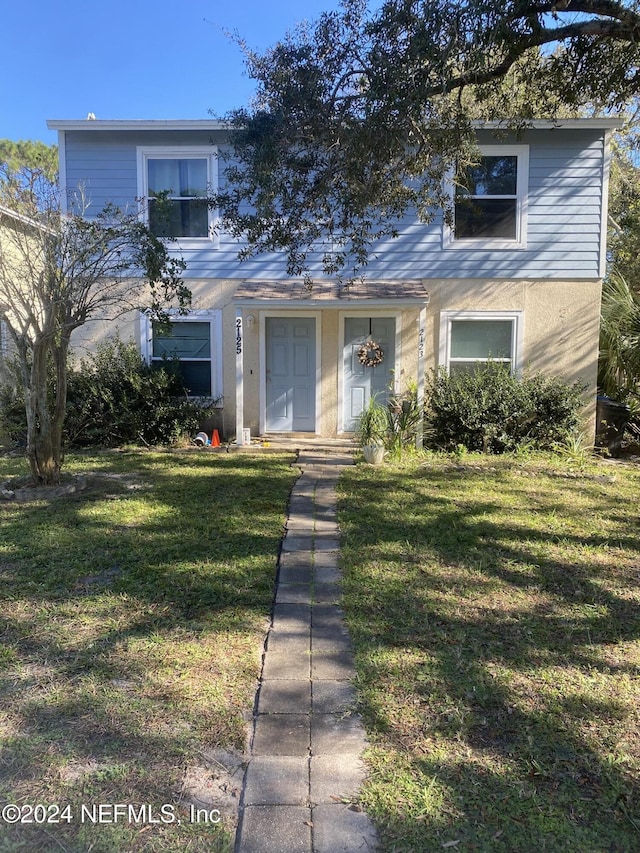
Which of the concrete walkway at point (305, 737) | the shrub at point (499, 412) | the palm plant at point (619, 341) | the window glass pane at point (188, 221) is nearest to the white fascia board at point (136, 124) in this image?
the window glass pane at point (188, 221)

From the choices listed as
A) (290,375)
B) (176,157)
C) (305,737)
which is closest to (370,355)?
(290,375)

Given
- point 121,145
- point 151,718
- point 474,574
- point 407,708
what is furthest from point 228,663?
point 121,145

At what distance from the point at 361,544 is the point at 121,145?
331 inches

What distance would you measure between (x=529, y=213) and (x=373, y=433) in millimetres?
4886

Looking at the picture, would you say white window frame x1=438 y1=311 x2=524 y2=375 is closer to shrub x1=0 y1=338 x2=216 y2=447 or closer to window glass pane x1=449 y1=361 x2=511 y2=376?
window glass pane x1=449 y1=361 x2=511 y2=376

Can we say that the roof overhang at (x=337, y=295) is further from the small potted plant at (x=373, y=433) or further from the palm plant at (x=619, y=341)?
the palm plant at (x=619, y=341)

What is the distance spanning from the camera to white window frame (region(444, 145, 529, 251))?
9.92 metres

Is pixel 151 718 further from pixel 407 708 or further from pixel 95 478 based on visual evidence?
pixel 95 478

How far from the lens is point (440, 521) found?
5.79 meters

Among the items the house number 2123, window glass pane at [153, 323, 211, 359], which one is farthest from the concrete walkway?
window glass pane at [153, 323, 211, 359]

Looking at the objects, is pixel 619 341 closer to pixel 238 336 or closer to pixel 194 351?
pixel 238 336

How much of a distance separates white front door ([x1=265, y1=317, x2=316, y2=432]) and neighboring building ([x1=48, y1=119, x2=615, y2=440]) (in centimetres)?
2

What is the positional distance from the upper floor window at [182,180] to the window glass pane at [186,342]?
1.56 m

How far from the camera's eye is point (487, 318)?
10.4m
